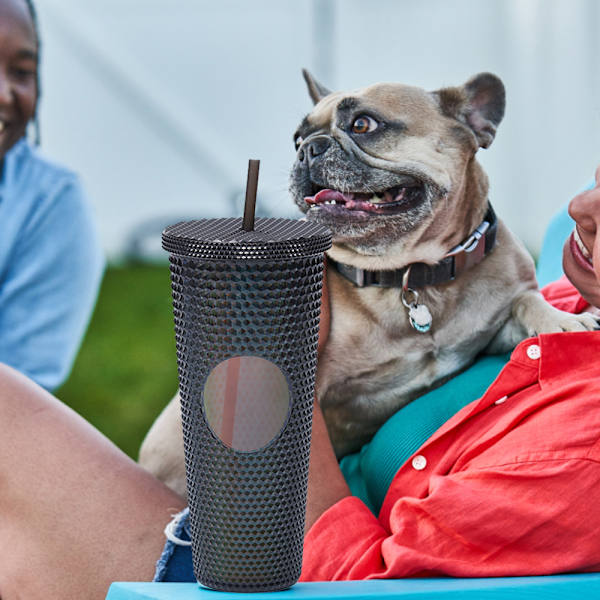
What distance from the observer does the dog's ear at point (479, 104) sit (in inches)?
57.9

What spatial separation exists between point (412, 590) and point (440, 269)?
0.62 meters

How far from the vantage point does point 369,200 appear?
142cm

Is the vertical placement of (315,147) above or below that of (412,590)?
above

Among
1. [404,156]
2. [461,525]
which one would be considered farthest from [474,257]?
[461,525]

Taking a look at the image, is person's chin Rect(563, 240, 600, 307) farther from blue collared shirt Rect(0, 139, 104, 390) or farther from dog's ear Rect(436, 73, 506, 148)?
blue collared shirt Rect(0, 139, 104, 390)

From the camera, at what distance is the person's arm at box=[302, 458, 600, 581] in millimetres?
968

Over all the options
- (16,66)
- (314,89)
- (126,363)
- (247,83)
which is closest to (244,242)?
(314,89)

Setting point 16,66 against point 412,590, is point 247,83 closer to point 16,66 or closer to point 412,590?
point 16,66

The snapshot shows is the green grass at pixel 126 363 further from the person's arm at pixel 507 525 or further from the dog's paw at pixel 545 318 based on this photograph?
the person's arm at pixel 507 525

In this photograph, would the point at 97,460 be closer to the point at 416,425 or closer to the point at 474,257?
the point at 416,425

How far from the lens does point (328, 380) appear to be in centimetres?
147

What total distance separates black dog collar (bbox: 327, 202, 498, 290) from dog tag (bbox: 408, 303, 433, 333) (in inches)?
1.7

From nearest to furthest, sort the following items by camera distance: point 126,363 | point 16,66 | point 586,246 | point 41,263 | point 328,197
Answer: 1. point 586,246
2. point 328,197
3. point 16,66
4. point 41,263
5. point 126,363

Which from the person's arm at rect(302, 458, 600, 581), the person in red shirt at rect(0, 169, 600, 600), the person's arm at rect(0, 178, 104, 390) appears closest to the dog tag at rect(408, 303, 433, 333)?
the person in red shirt at rect(0, 169, 600, 600)
